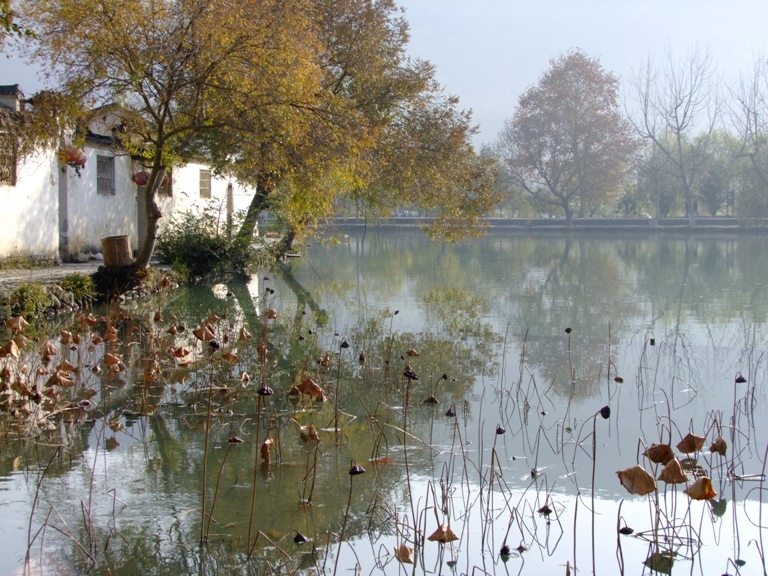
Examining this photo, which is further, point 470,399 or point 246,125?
point 246,125

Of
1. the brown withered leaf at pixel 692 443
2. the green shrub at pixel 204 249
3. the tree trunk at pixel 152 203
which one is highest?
the tree trunk at pixel 152 203

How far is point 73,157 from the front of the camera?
17297 mm

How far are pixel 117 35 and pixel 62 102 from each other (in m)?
1.46

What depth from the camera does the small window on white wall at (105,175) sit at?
20.6m

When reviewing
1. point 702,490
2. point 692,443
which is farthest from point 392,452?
point 702,490

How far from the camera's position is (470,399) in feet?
24.1

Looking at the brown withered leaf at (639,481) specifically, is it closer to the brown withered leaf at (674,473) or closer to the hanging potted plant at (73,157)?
the brown withered leaf at (674,473)

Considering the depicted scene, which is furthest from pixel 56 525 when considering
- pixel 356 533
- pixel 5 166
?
pixel 5 166

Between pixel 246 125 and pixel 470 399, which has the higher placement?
pixel 246 125

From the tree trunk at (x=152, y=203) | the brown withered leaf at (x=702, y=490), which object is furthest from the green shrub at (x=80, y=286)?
the brown withered leaf at (x=702, y=490)

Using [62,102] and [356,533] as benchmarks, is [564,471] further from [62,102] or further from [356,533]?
[62,102]

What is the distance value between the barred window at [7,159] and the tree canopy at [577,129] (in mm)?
42049

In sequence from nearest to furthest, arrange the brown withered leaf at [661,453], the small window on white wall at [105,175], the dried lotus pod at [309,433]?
the brown withered leaf at [661,453]
the dried lotus pod at [309,433]
the small window on white wall at [105,175]

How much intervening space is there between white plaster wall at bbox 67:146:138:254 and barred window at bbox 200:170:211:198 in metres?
3.91
